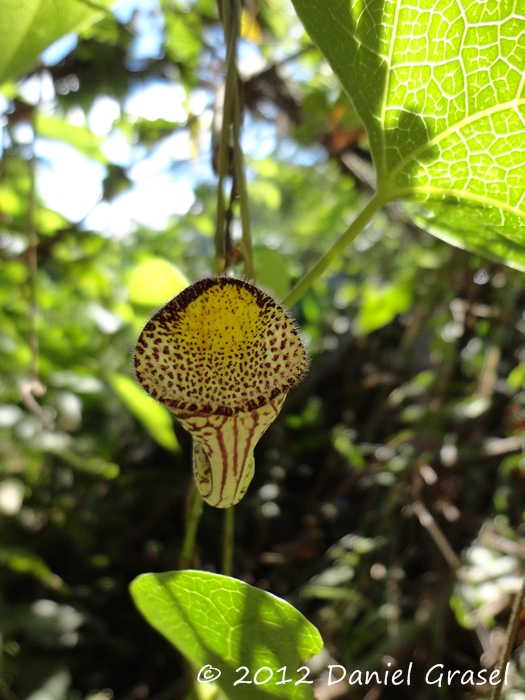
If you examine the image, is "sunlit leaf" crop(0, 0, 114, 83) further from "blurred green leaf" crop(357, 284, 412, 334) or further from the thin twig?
"blurred green leaf" crop(357, 284, 412, 334)

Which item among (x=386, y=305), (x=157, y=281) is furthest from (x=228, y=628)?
(x=386, y=305)

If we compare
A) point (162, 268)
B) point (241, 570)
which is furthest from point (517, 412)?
point (162, 268)

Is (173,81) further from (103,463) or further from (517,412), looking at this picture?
(517,412)

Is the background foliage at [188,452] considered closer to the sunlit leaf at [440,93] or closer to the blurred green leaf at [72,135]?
the blurred green leaf at [72,135]

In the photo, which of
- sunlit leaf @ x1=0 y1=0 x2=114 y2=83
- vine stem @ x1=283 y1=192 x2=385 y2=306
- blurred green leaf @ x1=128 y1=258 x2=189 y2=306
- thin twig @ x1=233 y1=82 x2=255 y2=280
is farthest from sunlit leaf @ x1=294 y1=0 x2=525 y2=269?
blurred green leaf @ x1=128 y1=258 x2=189 y2=306

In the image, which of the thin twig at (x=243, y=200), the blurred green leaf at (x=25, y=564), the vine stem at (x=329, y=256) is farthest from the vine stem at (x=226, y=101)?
the blurred green leaf at (x=25, y=564)

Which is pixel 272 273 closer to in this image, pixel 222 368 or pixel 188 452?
pixel 222 368
